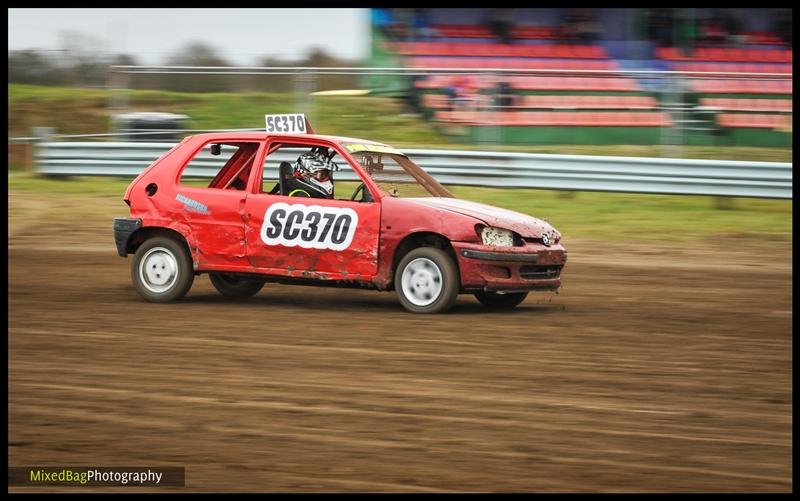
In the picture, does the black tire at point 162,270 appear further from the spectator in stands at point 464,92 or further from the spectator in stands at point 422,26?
the spectator in stands at point 422,26

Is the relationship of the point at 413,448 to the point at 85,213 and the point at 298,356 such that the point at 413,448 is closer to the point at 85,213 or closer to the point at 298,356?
the point at 298,356

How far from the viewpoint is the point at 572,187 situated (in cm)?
1684

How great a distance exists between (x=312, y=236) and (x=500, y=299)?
1.72 meters

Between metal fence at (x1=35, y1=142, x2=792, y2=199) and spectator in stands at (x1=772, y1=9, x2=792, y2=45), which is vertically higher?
spectator in stands at (x1=772, y1=9, x2=792, y2=45)

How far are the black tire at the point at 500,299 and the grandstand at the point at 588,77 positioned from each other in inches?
314

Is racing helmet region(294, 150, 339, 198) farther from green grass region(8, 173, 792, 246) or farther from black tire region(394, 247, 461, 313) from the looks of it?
green grass region(8, 173, 792, 246)

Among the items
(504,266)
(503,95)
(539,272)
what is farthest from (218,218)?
(503,95)

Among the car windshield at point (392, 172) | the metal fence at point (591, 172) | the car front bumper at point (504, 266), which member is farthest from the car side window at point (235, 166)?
the metal fence at point (591, 172)

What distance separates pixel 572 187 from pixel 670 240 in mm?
2334

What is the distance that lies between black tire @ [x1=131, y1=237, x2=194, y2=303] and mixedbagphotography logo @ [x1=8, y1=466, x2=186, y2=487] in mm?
4789

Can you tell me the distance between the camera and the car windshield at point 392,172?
9.42 m

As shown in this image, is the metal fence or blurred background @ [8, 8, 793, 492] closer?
blurred background @ [8, 8, 793, 492]

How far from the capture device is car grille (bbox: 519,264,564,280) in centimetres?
915

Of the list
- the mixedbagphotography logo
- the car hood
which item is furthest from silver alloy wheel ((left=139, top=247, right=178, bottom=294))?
the mixedbagphotography logo
